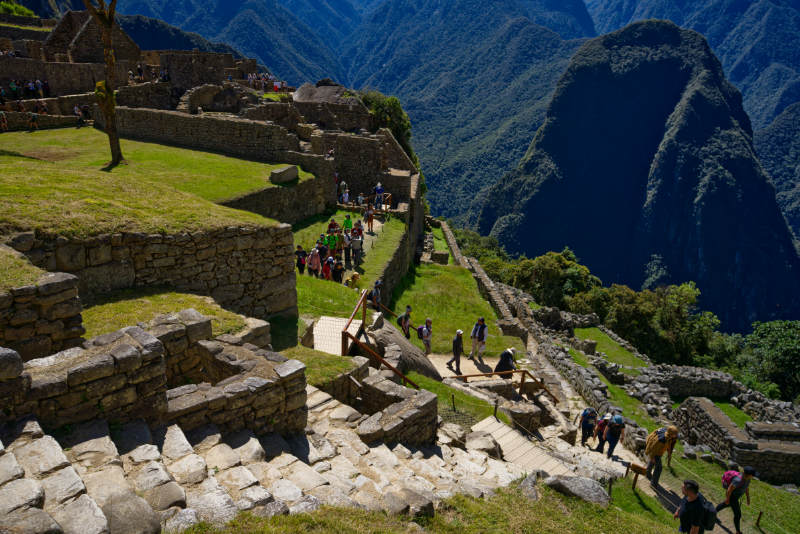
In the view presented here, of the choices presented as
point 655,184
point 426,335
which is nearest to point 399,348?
point 426,335

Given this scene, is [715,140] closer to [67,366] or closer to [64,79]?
[64,79]

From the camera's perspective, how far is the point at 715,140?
157 metres

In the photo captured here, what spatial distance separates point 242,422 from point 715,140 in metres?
184

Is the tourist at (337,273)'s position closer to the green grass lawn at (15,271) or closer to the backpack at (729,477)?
the green grass lawn at (15,271)

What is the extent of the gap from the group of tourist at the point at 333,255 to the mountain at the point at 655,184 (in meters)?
140

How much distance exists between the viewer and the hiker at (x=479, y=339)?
1762 cm

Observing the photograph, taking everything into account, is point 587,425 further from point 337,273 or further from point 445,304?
point 445,304

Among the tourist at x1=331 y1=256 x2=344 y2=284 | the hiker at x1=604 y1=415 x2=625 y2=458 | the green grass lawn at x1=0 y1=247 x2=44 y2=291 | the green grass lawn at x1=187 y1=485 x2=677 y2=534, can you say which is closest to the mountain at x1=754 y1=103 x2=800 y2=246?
the tourist at x1=331 y1=256 x2=344 y2=284

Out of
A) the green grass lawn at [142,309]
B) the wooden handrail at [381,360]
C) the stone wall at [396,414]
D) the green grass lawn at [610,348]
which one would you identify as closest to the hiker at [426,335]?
the wooden handrail at [381,360]

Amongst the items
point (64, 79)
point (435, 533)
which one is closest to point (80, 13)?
point (64, 79)

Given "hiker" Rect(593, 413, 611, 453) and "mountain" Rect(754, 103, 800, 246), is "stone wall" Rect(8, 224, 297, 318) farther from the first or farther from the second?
"mountain" Rect(754, 103, 800, 246)

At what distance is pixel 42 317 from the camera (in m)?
6.57

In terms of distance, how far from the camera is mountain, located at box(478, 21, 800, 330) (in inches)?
6029

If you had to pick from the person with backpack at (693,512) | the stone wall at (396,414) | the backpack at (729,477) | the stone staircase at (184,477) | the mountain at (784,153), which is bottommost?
the backpack at (729,477)
